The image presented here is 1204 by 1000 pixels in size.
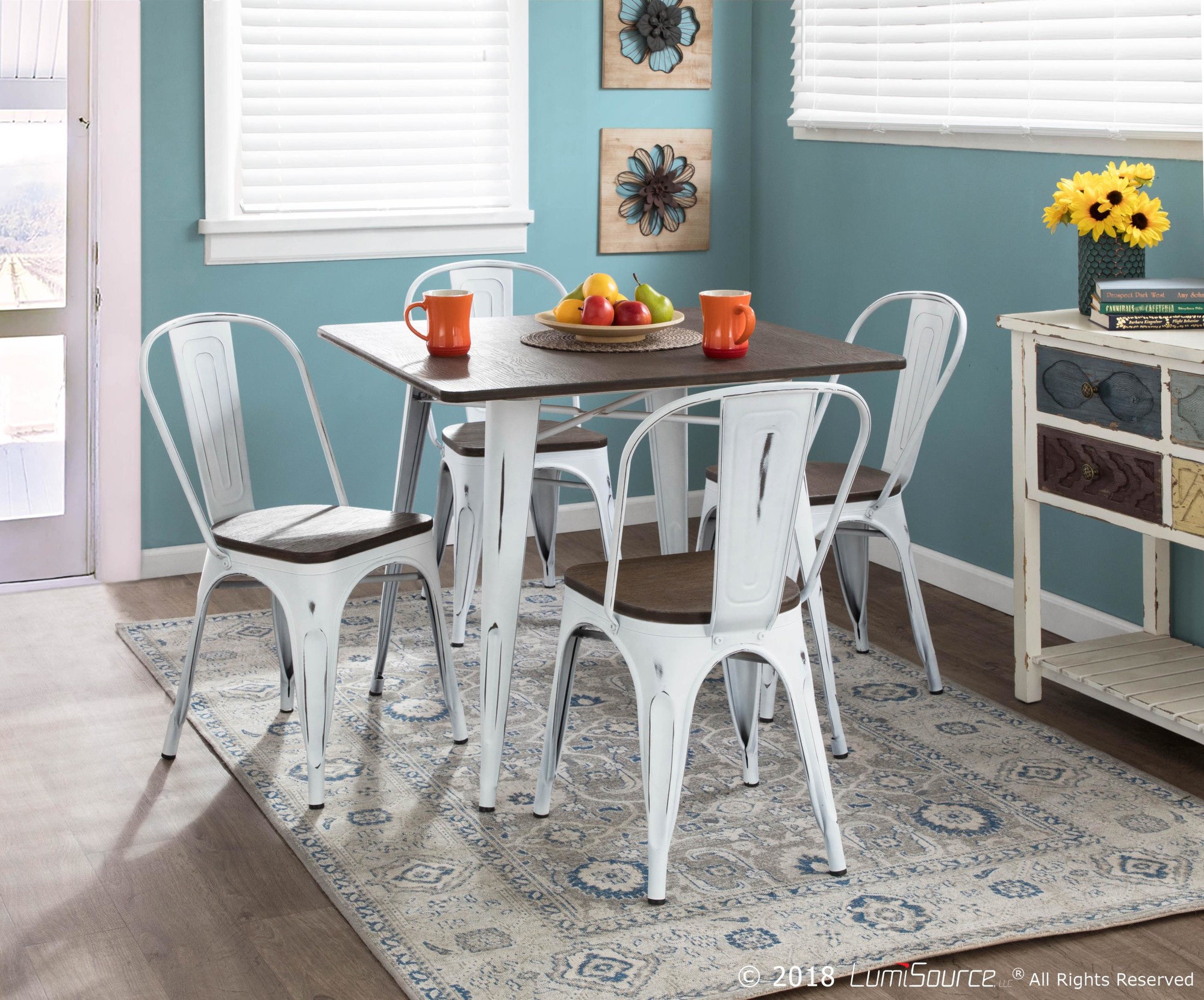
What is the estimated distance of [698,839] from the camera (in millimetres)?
2494

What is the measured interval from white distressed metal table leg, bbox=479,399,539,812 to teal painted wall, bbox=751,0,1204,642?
5.15 feet

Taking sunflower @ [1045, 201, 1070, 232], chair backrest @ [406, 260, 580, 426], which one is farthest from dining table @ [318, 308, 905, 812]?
chair backrest @ [406, 260, 580, 426]

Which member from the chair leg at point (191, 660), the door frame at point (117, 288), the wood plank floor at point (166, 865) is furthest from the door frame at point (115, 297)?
the chair leg at point (191, 660)

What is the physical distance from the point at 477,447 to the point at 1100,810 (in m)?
1.53

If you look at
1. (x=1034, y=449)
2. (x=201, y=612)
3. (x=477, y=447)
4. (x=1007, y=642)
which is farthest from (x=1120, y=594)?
(x=201, y=612)

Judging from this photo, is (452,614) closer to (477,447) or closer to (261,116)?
(477,447)

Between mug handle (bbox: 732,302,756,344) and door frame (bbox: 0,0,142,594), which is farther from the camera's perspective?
door frame (bbox: 0,0,142,594)

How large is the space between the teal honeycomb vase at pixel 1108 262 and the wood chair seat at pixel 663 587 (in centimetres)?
107

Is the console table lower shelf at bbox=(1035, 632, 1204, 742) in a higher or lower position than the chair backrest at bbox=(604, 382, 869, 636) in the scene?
lower

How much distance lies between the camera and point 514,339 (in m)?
2.80

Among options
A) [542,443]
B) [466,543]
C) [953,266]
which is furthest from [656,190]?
[466,543]

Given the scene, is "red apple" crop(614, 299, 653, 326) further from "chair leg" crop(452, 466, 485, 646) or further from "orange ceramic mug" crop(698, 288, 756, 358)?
"chair leg" crop(452, 466, 485, 646)

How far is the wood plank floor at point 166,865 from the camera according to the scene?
2.08 metres

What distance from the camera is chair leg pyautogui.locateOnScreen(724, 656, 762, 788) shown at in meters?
2.61
